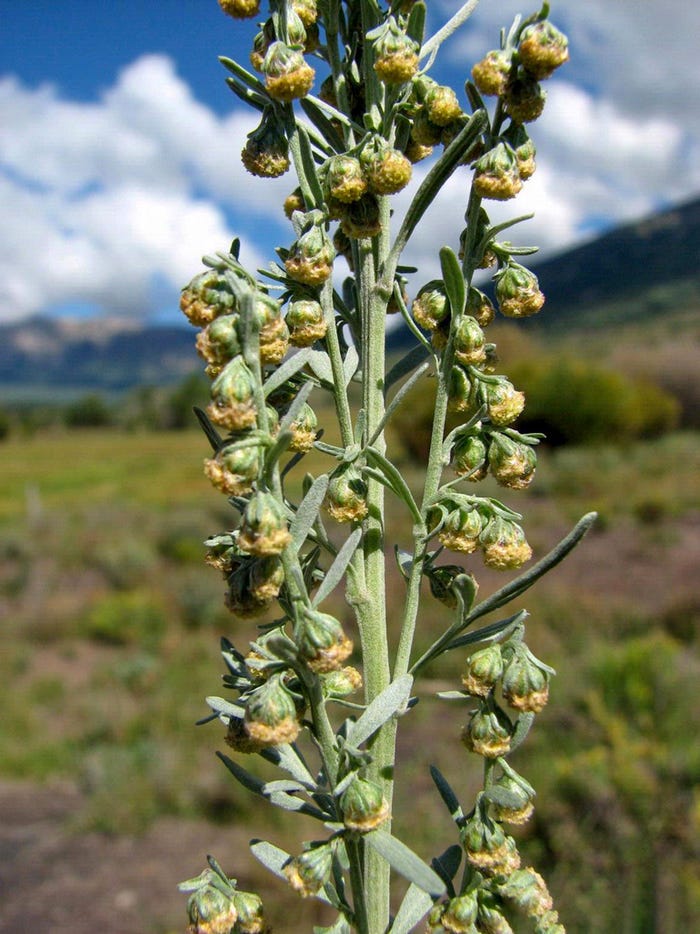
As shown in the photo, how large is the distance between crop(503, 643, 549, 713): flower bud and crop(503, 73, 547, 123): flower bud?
3.21 ft

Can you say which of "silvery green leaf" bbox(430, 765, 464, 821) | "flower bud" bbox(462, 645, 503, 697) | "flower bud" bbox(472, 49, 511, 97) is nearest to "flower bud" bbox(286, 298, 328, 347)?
"flower bud" bbox(472, 49, 511, 97)

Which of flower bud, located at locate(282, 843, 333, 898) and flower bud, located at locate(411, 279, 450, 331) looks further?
flower bud, located at locate(411, 279, 450, 331)

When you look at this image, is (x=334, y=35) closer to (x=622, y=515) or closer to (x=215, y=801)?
(x=215, y=801)

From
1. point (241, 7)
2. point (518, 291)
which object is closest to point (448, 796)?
point (518, 291)

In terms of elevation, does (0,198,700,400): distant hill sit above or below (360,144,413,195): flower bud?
above

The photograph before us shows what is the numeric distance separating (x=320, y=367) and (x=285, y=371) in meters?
0.18

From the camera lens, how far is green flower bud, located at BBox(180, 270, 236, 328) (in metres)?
1.12

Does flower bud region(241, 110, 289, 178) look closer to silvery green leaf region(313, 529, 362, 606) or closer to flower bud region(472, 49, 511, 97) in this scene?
flower bud region(472, 49, 511, 97)

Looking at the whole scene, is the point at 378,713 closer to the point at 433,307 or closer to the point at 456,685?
the point at 433,307

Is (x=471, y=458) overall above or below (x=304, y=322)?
below

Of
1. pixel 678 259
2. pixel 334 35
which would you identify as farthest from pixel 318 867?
pixel 678 259

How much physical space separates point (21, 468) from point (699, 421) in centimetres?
4392

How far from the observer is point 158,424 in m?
76.4

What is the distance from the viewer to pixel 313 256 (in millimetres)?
1224
